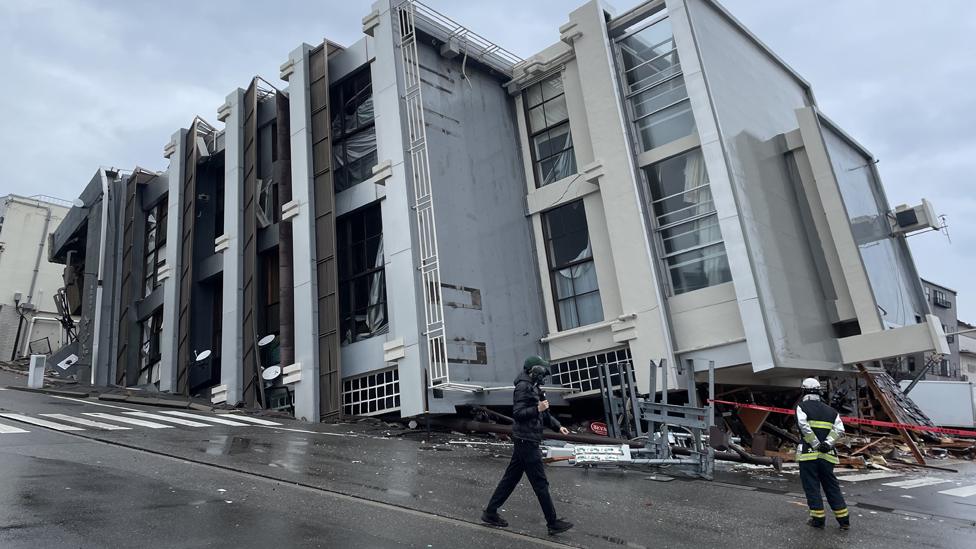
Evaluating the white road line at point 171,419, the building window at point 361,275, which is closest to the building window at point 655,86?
the building window at point 361,275

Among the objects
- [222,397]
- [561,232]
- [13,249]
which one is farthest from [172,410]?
[13,249]

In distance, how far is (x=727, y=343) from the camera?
55.7 feet

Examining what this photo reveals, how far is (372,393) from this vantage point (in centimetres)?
1927

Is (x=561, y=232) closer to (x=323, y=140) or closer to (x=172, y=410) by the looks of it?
(x=323, y=140)

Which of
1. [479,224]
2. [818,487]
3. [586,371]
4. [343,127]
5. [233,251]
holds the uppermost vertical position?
[343,127]

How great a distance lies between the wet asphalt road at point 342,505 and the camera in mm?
6387

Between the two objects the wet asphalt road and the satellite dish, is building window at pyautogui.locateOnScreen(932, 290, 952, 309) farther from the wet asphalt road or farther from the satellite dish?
the wet asphalt road

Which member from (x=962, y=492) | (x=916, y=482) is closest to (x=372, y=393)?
(x=916, y=482)

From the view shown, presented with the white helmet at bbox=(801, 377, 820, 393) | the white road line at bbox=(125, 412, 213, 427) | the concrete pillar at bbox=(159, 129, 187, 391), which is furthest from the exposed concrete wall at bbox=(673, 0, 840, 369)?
the concrete pillar at bbox=(159, 129, 187, 391)

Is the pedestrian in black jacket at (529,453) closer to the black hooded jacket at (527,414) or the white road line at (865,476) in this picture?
the black hooded jacket at (527,414)

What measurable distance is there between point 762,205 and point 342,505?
14.5 metres

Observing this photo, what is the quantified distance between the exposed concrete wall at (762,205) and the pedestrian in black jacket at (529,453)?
34.4 feet

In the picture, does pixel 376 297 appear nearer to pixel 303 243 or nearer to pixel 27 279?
pixel 303 243

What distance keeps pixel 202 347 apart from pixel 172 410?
6746mm
